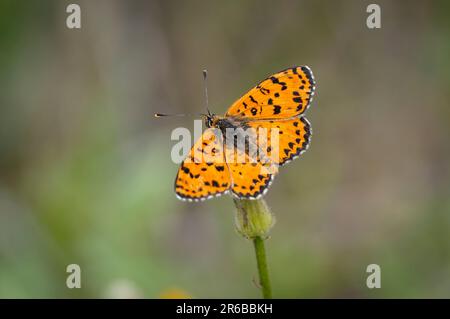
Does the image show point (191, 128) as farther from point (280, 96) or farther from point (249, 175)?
point (249, 175)

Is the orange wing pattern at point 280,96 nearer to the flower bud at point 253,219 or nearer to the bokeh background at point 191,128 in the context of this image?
the flower bud at point 253,219

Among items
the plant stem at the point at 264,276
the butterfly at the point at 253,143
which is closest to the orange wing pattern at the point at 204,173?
the butterfly at the point at 253,143

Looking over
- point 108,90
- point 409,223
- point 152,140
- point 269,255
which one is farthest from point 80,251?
point 409,223

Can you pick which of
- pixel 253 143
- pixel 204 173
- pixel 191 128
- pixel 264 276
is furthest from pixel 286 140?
pixel 191 128

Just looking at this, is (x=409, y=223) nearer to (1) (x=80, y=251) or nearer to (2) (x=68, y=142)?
(1) (x=80, y=251)

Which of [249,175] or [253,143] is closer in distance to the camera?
[249,175]
